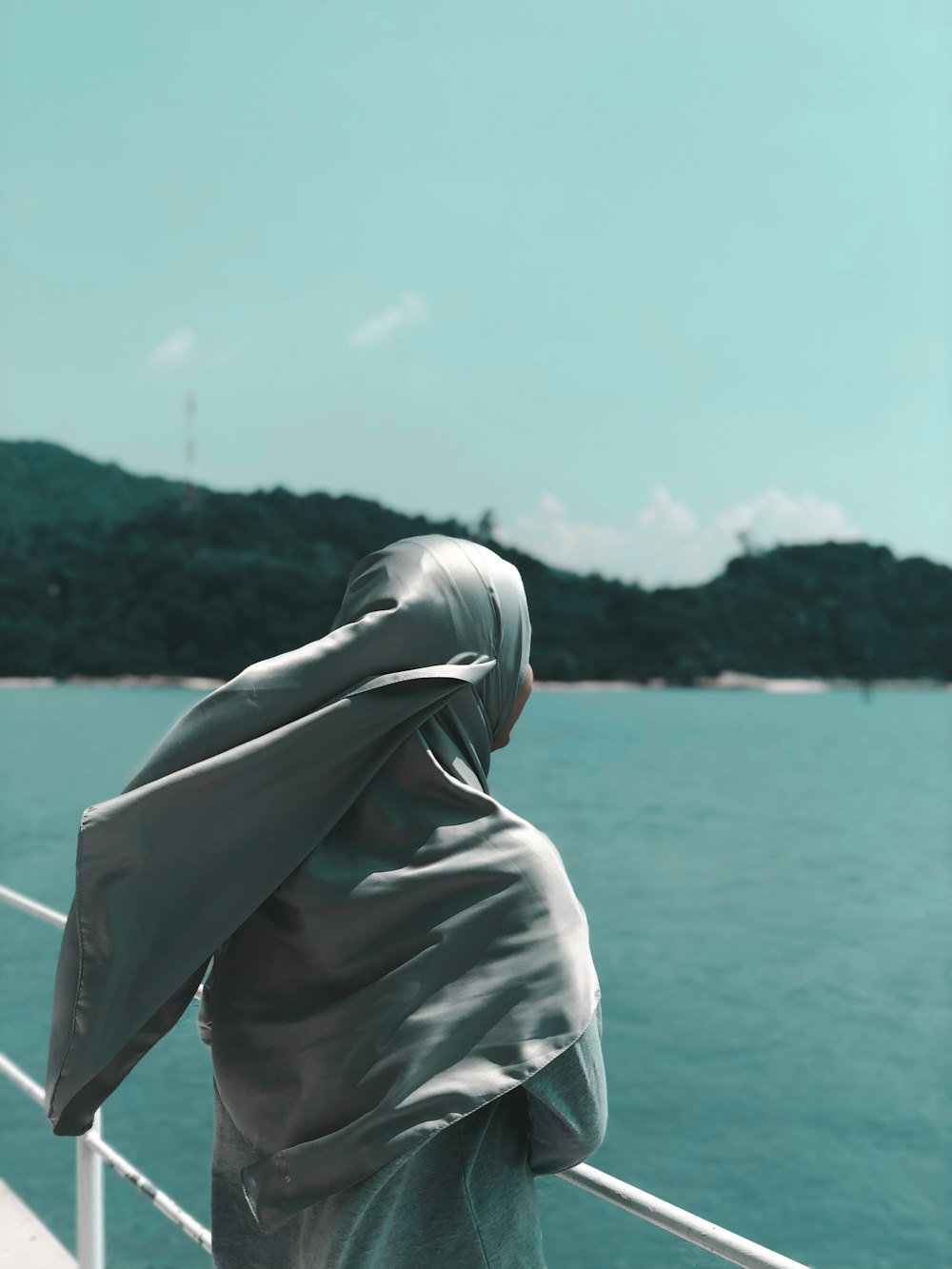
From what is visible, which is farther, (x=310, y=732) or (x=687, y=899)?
(x=687, y=899)

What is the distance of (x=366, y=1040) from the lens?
810 millimetres

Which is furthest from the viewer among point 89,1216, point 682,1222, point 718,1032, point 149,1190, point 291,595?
point 291,595

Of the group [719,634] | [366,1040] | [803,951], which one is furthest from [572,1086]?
[719,634]

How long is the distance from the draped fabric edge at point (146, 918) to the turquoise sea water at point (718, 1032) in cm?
13

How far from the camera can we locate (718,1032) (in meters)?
15.6

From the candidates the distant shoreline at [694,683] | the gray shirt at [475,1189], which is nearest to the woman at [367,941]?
the gray shirt at [475,1189]

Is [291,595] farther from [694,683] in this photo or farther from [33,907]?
[33,907]

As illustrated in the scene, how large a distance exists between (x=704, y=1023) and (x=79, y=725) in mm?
56690

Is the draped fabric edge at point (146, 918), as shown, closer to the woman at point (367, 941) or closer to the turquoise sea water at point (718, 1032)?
the woman at point (367, 941)

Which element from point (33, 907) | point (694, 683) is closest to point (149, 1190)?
point (33, 907)

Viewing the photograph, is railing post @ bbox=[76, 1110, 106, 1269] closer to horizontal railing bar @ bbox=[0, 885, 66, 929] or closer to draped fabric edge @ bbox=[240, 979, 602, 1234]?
horizontal railing bar @ bbox=[0, 885, 66, 929]

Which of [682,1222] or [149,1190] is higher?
[682,1222]

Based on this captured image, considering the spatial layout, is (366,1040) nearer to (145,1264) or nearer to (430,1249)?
(430,1249)

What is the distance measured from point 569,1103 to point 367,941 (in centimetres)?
19
